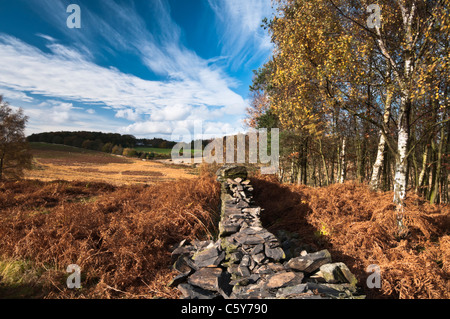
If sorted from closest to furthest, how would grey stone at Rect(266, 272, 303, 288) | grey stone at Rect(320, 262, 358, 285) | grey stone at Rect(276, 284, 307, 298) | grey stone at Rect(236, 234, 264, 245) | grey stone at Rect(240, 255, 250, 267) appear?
grey stone at Rect(276, 284, 307, 298) < grey stone at Rect(266, 272, 303, 288) < grey stone at Rect(320, 262, 358, 285) < grey stone at Rect(240, 255, 250, 267) < grey stone at Rect(236, 234, 264, 245)

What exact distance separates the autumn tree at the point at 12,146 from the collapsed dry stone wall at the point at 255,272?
13623mm

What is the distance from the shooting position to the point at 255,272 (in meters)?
3.57

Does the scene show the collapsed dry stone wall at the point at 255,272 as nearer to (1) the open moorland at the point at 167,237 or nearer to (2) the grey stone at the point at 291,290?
(2) the grey stone at the point at 291,290

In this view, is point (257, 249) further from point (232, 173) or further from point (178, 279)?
point (232, 173)

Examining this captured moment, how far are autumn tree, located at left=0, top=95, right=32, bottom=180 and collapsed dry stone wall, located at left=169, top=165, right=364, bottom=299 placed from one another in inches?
536

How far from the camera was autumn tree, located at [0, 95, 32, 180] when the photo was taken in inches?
486

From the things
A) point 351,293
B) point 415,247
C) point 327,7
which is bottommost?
point 415,247

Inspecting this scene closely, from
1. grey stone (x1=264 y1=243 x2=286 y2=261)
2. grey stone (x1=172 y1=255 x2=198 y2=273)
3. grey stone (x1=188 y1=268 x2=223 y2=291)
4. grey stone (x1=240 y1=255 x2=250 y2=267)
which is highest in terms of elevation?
grey stone (x1=264 y1=243 x2=286 y2=261)

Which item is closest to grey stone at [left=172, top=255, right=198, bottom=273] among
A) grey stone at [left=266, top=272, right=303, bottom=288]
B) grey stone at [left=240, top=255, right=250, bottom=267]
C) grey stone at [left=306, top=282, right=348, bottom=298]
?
grey stone at [left=240, top=255, right=250, bottom=267]

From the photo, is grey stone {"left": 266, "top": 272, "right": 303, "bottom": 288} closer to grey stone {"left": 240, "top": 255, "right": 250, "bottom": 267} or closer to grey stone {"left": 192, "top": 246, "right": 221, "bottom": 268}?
grey stone {"left": 240, "top": 255, "right": 250, "bottom": 267}

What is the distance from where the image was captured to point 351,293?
3.00 meters
